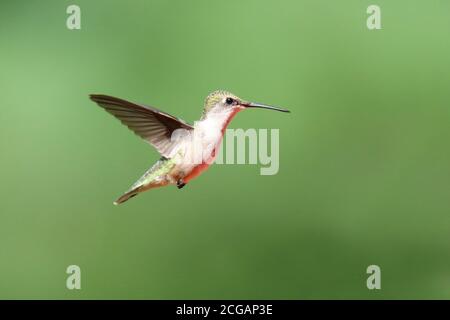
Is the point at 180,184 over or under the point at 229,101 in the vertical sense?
under

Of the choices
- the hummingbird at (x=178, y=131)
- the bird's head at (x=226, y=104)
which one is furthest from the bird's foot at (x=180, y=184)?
the bird's head at (x=226, y=104)

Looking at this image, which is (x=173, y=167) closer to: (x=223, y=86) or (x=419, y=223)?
(x=223, y=86)

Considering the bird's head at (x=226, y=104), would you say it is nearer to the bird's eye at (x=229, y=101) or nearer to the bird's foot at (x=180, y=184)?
the bird's eye at (x=229, y=101)

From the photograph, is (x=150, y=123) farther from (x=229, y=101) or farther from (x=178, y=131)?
(x=229, y=101)

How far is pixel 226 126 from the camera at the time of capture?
74 cm

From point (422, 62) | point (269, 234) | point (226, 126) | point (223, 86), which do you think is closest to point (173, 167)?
point (226, 126)

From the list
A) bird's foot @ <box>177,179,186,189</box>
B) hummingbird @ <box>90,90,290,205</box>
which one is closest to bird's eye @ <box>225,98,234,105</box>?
hummingbird @ <box>90,90,290,205</box>

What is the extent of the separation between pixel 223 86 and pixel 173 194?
39 centimetres

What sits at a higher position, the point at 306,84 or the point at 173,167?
the point at 306,84

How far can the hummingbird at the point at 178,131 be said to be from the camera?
749 millimetres

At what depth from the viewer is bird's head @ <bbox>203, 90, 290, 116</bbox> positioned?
2.45 feet

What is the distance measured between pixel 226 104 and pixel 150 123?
0.55ft

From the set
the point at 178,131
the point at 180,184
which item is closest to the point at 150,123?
the point at 178,131

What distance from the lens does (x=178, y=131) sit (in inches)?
34.9
